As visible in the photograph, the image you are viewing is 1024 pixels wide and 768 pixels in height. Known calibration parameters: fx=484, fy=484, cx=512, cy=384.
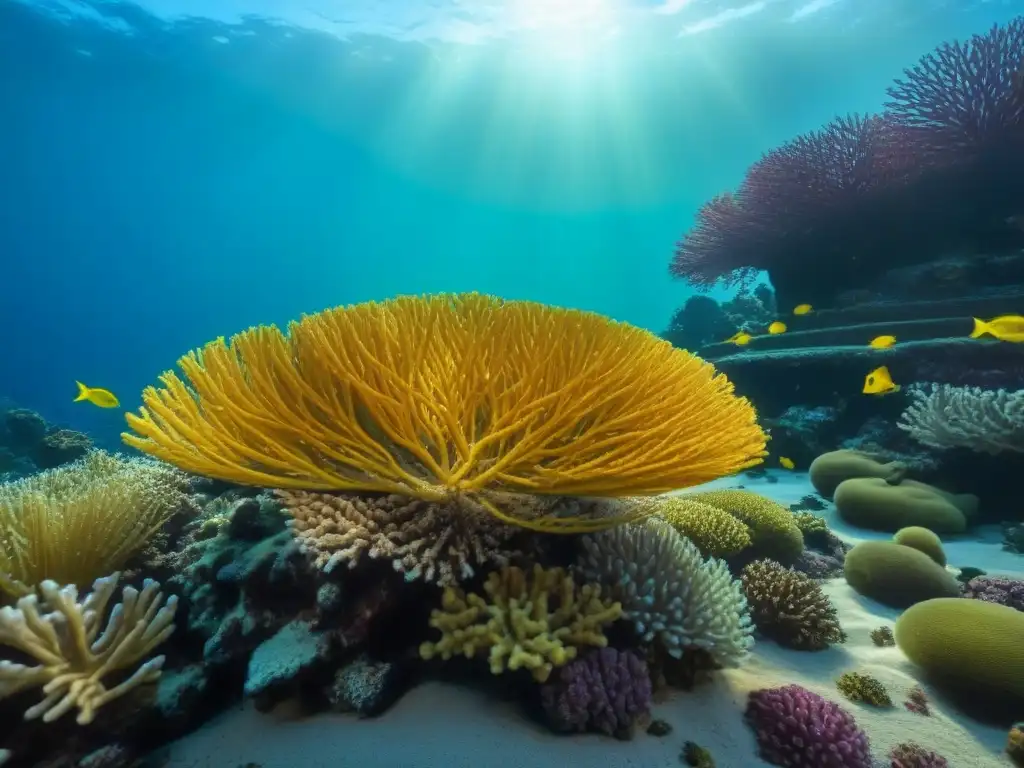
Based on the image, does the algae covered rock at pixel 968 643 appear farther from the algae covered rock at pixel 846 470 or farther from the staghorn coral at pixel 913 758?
the algae covered rock at pixel 846 470

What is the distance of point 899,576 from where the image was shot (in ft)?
14.4

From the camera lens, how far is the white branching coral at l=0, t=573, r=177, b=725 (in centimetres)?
188

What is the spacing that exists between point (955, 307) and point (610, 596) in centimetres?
1209

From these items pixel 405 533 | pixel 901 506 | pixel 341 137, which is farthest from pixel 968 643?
pixel 341 137

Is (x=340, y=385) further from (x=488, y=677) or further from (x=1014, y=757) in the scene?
(x=1014, y=757)

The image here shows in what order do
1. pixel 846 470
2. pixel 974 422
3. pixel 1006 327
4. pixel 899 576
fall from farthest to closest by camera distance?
pixel 846 470, pixel 974 422, pixel 1006 327, pixel 899 576

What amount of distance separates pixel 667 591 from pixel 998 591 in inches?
141

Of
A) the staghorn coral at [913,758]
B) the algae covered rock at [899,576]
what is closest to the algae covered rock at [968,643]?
the staghorn coral at [913,758]

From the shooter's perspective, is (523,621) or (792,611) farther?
(792,611)

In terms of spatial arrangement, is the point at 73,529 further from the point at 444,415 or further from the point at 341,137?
the point at 341,137

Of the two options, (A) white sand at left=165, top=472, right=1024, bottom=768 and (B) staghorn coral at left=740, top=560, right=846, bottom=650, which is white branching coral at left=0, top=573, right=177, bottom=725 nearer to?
(A) white sand at left=165, top=472, right=1024, bottom=768

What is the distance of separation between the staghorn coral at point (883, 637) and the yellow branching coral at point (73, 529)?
5.39 metres

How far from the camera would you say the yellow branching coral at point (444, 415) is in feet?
7.57

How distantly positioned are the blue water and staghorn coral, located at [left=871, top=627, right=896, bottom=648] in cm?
2158
